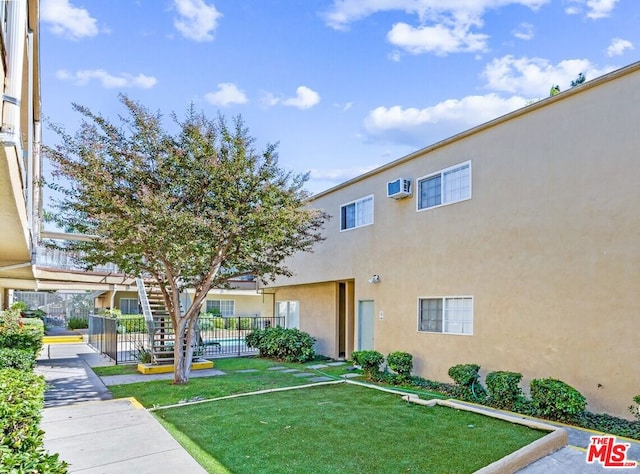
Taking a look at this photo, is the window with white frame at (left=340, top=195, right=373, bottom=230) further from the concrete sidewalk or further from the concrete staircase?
the concrete sidewalk

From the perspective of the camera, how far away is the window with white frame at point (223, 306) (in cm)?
2844

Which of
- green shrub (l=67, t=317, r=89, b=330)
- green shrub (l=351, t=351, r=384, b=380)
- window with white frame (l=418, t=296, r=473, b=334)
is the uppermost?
window with white frame (l=418, t=296, r=473, b=334)

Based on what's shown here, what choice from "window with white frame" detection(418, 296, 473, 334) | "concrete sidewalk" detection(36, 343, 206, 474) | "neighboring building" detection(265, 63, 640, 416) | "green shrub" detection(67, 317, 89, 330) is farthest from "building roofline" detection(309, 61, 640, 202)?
"green shrub" detection(67, 317, 89, 330)

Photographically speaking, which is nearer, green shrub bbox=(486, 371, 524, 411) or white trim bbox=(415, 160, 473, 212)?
green shrub bbox=(486, 371, 524, 411)

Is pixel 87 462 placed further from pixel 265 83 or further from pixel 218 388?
pixel 265 83

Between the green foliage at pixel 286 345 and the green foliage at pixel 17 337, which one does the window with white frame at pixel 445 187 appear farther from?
the green foliage at pixel 17 337

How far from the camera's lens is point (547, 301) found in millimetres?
7895

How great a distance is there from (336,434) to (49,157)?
7662 mm

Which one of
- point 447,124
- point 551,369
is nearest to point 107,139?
point 551,369

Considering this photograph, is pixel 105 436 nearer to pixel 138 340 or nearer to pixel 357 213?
pixel 138 340

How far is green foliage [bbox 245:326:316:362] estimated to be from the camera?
555 inches

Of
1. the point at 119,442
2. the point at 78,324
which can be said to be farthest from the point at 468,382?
the point at 78,324

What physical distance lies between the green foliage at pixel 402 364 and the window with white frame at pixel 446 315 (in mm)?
815

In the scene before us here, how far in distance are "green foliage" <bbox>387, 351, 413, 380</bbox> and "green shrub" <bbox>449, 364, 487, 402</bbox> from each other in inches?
63.2
